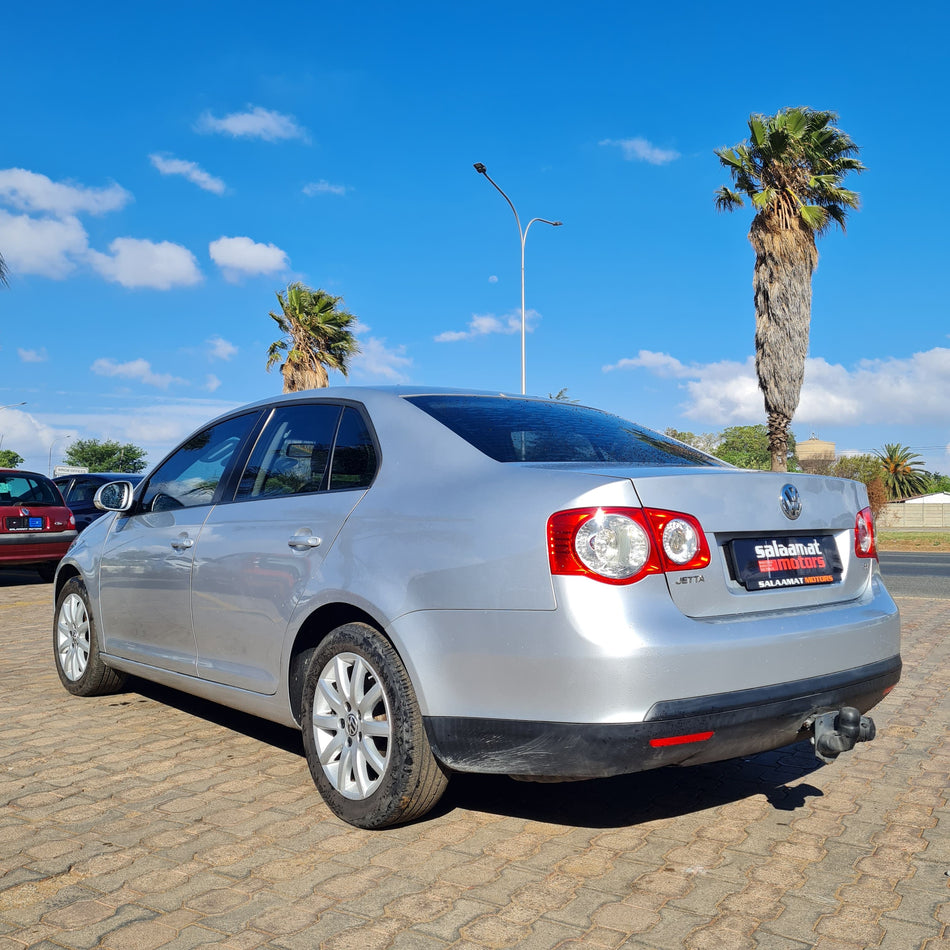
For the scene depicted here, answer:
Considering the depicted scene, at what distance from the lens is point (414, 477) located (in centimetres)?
345

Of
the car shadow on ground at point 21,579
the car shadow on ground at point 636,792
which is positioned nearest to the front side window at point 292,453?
the car shadow on ground at point 636,792

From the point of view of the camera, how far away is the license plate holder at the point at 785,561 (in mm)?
3119

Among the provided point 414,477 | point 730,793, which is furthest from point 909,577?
point 414,477

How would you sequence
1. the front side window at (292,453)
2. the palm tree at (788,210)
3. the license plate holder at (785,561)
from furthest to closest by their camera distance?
the palm tree at (788,210) < the front side window at (292,453) < the license plate holder at (785,561)

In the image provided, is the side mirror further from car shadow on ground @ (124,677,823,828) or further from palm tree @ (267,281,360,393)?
palm tree @ (267,281,360,393)

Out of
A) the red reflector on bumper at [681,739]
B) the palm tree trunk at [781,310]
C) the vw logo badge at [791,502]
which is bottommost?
the red reflector on bumper at [681,739]

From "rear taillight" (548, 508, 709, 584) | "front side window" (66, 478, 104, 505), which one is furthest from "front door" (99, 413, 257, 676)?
"front side window" (66, 478, 104, 505)

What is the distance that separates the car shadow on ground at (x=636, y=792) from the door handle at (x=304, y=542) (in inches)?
39.4

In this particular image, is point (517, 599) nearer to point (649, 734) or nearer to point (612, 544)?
point (612, 544)

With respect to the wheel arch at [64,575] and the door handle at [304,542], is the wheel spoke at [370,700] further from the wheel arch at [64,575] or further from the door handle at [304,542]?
the wheel arch at [64,575]

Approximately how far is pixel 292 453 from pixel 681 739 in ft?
6.84

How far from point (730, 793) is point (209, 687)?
2289mm

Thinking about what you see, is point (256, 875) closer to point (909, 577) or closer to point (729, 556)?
point (729, 556)

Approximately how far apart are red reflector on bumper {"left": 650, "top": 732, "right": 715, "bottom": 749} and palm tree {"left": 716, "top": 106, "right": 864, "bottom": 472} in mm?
23690
